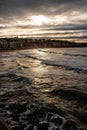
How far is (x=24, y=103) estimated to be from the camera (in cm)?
1081

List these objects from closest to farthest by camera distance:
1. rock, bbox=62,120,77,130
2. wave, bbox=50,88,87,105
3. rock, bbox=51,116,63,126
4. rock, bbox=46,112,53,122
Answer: rock, bbox=62,120,77,130, rock, bbox=51,116,63,126, rock, bbox=46,112,53,122, wave, bbox=50,88,87,105

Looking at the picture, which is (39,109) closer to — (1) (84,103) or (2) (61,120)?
(2) (61,120)

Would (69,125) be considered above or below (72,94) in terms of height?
above

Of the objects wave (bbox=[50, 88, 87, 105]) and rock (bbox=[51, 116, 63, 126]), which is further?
wave (bbox=[50, 88, 87, 105])

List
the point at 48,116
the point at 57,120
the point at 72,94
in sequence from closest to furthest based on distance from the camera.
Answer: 1. the point at 57,120
2. the point at 48,116
3. the point at 72,94

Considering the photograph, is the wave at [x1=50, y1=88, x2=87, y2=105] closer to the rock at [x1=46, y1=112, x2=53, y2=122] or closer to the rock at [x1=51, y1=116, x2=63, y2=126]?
the rock at [x1=46, y1=112, x2=53, y2=122]

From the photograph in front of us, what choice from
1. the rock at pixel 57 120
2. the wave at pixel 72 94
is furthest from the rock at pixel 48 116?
the wave at pixel 72 94

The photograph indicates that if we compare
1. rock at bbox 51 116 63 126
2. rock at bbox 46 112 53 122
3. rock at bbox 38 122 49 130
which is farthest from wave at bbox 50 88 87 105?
rock at bbox 38 122 49 130

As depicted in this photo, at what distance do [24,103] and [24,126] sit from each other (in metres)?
2.93

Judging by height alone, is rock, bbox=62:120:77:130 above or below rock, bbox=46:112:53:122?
above

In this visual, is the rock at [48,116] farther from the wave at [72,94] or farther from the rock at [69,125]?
the wave at [72,94]

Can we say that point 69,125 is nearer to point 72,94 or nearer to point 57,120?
point 57,120

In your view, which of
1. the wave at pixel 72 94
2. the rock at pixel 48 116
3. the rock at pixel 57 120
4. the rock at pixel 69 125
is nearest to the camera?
the rock at pixel 69 125

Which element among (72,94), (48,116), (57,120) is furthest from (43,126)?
(72,94)
